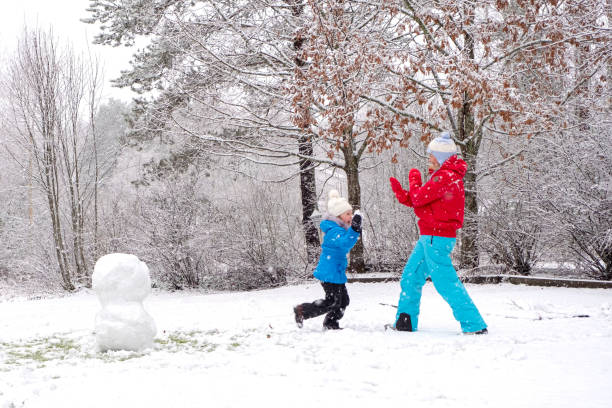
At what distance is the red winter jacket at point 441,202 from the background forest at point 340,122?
2.81 metres

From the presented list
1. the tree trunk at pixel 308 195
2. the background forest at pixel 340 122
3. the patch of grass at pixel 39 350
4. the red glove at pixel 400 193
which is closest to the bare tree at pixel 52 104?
the background forest at pixel 340 122

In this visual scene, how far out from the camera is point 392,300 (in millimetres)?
8000

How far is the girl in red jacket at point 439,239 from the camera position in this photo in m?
4.83

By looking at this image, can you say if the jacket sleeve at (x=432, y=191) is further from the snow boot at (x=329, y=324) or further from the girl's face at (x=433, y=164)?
the snow boot at (x=329, y=324)

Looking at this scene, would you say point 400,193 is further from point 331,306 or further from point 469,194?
point 469,194

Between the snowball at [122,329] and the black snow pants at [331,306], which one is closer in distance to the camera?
the snowball at [122,329]

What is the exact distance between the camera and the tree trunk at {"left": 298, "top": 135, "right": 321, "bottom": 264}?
11680 mm

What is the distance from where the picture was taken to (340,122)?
Answer: 27.3 feet

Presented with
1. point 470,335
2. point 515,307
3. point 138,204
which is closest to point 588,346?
point 470,335

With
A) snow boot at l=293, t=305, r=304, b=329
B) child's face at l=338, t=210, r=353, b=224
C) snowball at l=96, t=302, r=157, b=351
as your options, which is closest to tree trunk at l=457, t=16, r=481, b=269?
child's face at l=338, t=210, r=353, b=224

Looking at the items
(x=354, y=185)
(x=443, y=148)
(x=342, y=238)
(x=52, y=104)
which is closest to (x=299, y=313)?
(x=342, y=238)

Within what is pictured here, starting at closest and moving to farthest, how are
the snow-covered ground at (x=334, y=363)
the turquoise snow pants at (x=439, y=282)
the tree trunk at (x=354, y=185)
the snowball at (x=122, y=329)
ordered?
the snow-covered ground at (x=334, y=363), the snowball at (x=122, y=329), the turquoise snow pants at (x=439, y=282), the tree trunk at (x=354, y=185)

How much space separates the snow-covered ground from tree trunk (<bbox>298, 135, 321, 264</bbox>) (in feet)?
15.3

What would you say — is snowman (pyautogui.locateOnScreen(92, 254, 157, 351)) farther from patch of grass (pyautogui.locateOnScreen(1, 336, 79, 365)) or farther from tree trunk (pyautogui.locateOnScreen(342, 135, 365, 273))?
tree trunk (pyautogui.locateOnScreen(342, 135, 365, 273))
